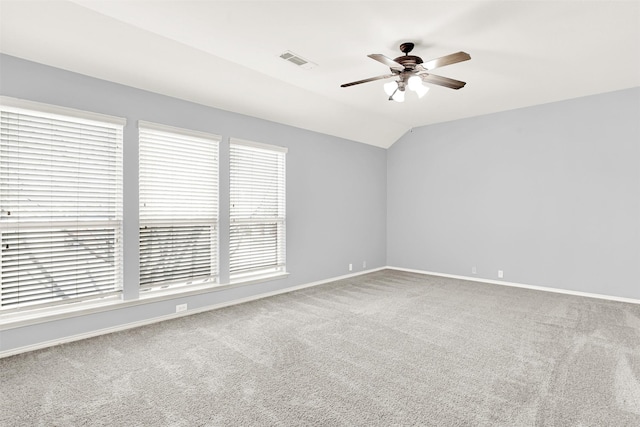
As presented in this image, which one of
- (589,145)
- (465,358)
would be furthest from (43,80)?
(589,145)

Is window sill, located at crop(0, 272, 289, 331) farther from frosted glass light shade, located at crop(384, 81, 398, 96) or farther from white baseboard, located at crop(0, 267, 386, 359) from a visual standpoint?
frosted glass light shade, located at crop(384, 81, 398, 96)

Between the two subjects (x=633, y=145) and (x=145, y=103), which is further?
(x=633, y=145)

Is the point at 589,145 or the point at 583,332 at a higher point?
the point at 589,145

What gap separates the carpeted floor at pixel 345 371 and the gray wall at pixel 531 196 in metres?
1.06

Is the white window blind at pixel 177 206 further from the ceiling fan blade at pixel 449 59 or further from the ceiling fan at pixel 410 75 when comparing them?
the ceiling fan blade at pixel 449 59

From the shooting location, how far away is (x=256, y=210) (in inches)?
195

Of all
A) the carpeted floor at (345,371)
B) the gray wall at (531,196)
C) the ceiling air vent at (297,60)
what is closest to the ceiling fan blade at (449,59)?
the ceiling air vent at (297,60)

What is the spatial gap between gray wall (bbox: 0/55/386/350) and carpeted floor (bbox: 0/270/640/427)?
291 millimetres

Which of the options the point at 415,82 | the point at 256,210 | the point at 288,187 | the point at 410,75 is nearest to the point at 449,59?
the point at 415,82

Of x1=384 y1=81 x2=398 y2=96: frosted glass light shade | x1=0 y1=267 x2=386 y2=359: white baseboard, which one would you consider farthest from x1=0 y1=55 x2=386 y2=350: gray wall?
x1=384 y1=81 x2=398 y2=96: frosted glass light shade

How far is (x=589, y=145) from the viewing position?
4.94 m

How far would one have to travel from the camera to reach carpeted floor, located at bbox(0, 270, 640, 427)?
2125 mm

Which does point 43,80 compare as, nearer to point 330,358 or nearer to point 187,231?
point 187,231

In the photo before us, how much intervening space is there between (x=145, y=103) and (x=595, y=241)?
6.41 metres
